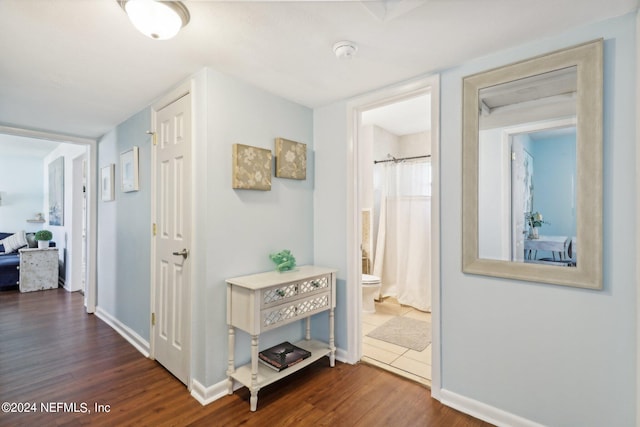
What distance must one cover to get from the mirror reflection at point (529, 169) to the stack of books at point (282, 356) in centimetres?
144

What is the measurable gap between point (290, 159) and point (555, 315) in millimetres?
1996

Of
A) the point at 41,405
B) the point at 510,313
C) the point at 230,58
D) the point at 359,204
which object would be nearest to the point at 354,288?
the point at 359,204

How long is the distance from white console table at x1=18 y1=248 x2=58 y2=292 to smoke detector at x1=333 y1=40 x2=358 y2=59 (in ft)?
19.0

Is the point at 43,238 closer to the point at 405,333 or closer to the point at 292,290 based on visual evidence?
the point at 292,290

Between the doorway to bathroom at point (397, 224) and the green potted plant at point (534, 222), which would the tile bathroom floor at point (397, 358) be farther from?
the green potted plant at point (534, 222)

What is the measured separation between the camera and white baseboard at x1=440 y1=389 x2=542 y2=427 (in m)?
1.77

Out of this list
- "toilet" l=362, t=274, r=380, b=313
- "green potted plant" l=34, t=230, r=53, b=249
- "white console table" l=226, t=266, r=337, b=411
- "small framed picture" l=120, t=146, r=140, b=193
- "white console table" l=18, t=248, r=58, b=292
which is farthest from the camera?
"green potted plant" l=34, t=230, r=53, b=249

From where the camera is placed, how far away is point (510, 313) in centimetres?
181

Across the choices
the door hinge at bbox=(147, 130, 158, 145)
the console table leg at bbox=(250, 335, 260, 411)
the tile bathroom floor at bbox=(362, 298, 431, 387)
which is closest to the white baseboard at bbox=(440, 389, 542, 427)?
the tile bathroom floor at bbox=(362, 298, 431, 387)

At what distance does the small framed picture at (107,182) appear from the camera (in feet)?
10.9

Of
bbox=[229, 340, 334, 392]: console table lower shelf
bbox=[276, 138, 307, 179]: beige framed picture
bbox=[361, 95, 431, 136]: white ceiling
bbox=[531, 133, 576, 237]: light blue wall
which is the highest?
bbox=[361, 95, 431, 136]: white ceiling

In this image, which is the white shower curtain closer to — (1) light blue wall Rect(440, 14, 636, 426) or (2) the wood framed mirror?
(1) light blue wall Rect(440, 14, 636, 426)

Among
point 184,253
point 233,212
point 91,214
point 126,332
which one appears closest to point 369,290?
point 233,212

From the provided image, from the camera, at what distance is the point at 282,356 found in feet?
7.37
